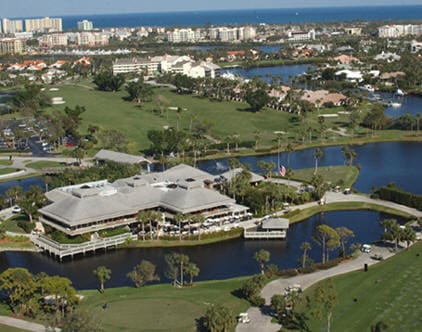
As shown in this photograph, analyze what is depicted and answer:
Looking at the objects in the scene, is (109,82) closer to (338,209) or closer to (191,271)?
(338,209)

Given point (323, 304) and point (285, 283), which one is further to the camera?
point (285, 283)

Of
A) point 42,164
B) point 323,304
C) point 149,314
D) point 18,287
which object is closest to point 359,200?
point 323,304

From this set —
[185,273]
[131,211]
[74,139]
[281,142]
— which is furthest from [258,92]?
[185,273]

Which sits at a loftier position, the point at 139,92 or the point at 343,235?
the point at 139,92

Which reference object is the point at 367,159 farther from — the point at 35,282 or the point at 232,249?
the point at 35,282

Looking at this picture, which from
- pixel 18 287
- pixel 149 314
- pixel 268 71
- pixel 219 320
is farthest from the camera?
pixel 268 71

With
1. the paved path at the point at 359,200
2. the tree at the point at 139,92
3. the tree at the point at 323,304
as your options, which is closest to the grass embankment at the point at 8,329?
the tree at the point at 323,304

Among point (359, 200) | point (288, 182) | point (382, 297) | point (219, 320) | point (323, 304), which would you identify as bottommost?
point (382, 297)

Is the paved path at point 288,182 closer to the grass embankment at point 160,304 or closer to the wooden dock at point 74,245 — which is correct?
the wooden dock at point 74,245
